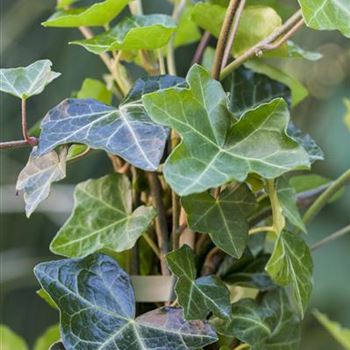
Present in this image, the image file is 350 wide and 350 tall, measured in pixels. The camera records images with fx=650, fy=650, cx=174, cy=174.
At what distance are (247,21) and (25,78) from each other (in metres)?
0.18

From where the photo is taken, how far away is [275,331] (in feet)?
1.69

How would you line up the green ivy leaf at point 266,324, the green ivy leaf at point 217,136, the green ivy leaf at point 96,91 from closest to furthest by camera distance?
1. the green ivy leaf at point 217,136
2. the green ivy leaf at point 266,324
3. the green ivy leaf at point 96,91

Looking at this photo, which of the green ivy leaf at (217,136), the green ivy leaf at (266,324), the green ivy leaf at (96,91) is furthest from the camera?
the green ivy leaf at (96,91)

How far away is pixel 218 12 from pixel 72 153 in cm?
17

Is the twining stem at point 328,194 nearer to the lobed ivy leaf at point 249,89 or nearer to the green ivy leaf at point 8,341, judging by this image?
the lobed ivy leaf at point 249,89

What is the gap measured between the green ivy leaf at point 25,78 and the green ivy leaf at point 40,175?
5 cm

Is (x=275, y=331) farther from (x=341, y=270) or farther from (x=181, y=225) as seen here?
(x=341, y=270)

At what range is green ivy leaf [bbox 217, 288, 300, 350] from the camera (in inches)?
18.4

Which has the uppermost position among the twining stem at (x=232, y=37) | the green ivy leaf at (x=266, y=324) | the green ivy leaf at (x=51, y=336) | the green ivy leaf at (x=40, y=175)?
the twining stem at (x=232, y=37)

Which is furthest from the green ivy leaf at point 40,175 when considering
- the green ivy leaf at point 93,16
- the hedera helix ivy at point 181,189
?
the green ivy leaf at point 93,16

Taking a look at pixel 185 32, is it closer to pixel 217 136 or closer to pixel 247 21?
pixel 247 21

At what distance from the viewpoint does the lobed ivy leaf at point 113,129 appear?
0.40 m

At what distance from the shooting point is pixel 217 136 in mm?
407

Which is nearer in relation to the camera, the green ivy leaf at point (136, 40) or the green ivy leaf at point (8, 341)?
the green ivy leaf at point (136, 40)
